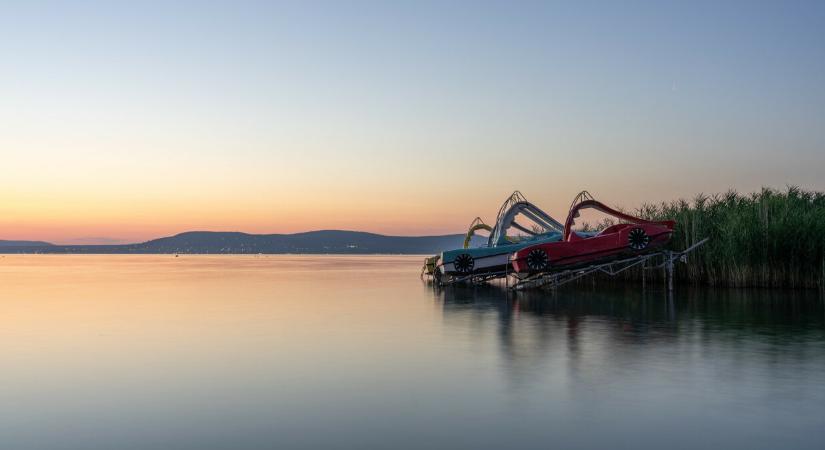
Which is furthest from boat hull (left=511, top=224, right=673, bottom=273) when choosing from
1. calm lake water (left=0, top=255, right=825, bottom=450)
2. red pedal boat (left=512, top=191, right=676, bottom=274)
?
calm lake water (left=0, top=255, right=825, bottom=450)

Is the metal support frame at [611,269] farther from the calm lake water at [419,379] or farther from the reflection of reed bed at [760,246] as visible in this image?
the calm lake water at [419,379]

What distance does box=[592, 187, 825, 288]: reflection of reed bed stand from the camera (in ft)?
107

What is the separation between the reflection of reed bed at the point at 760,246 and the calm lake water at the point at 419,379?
8.60 metres

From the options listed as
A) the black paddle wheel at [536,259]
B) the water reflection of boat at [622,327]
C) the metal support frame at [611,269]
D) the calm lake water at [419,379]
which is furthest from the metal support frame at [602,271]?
the calm lake water at [419,379]

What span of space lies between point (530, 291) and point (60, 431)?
29.4 metres

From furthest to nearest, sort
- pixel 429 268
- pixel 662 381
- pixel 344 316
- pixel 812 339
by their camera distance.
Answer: pixel 429 268, pixel 344 316, pixel 812 339, pixel 662 381

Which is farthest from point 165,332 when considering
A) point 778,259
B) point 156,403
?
point 778,259

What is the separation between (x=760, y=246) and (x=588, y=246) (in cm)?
773

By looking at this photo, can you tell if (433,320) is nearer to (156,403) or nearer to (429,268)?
(156,403)

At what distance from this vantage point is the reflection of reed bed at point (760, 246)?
A: 107ft

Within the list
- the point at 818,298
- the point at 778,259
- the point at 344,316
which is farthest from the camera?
the point at 778,259

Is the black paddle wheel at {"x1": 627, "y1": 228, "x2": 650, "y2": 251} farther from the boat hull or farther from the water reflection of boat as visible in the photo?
the water reflection of boat

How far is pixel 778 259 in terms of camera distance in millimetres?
33531

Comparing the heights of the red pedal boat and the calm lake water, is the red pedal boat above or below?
above
